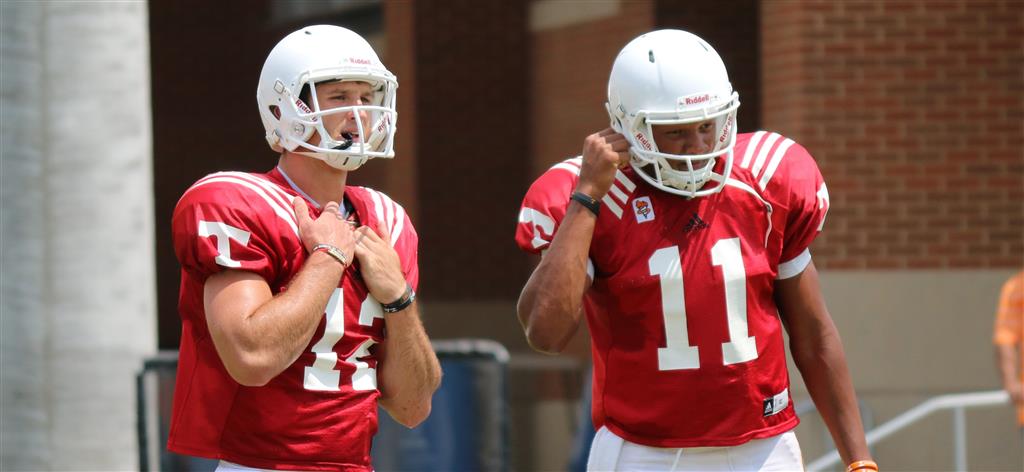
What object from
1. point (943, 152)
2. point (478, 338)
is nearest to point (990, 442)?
point (943, 152)

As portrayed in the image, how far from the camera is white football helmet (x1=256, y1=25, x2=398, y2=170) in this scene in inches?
124

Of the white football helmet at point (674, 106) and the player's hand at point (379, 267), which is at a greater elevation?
the white football helmet at point (674, 106)

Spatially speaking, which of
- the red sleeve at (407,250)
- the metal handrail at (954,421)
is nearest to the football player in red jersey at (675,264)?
the red sleeve at (407,250)

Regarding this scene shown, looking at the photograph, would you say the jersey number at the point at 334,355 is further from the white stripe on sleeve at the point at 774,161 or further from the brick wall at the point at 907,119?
the brick wall at the point at 907,119

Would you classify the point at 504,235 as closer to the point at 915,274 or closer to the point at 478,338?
the point at 478,338

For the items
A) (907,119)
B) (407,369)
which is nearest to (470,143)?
(907,119)

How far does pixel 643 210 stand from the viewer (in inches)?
135

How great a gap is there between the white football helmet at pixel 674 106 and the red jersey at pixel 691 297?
0.31 feet

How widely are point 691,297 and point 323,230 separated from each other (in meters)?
0.86

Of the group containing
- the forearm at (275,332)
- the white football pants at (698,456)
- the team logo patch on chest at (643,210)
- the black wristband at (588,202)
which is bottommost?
the white football pants at (698,456)

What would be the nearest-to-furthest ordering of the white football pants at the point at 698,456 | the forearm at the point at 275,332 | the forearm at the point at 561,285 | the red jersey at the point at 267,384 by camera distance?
the forearm at the point at 275,332 < the red jersey at the point at 267,384 < the forearm at the point at 561,285 < the white football pants at the point at 698,456

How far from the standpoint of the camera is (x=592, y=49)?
890cm

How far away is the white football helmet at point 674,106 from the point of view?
3346 millimetres

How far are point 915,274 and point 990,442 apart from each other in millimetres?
1029
